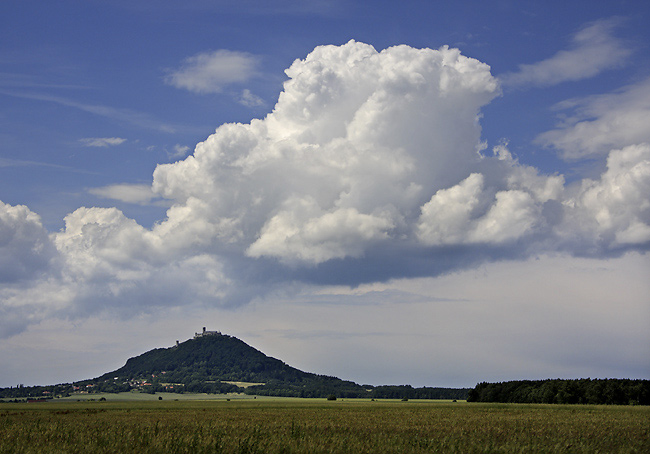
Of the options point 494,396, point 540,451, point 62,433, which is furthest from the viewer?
point 494,396

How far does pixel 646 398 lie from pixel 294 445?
131 metres

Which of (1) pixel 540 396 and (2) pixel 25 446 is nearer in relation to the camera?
(2) pixel 25 446

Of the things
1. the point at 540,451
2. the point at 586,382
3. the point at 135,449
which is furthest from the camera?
the point at 586,382

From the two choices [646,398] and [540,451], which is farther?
[646,398]

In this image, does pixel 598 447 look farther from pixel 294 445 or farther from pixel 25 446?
pixel 25 446

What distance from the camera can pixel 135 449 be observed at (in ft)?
A: 80.8

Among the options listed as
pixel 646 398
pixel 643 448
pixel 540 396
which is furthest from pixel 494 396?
pixel 643 448

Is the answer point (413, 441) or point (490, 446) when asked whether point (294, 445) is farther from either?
point (490, 446)

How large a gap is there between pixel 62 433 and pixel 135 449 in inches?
405

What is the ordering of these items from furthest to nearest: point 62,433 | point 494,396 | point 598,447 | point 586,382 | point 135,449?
point 494,396 < point 586,382 < point 62,433 < point 598,447 < point 135,449

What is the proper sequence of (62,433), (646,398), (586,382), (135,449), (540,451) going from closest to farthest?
(135,449) → (540,451) → (62,433) → (646,398) → (586,382)

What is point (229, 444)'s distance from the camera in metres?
26.5

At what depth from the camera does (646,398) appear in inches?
5069

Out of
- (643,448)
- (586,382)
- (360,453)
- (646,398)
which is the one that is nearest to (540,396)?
(586,382)
